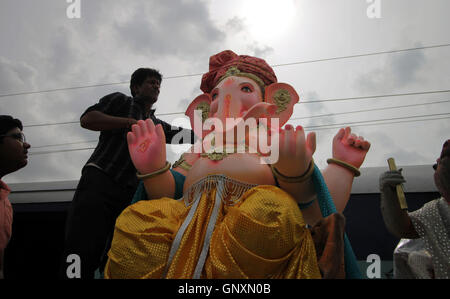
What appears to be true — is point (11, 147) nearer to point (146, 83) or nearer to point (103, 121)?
point (103, 121)

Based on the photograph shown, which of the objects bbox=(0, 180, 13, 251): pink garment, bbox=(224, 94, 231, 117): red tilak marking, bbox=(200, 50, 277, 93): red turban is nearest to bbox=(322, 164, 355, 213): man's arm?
bbox=(224, 94, 231, 117): red tilak marking

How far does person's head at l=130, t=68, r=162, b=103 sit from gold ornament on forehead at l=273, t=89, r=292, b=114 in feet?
3.10

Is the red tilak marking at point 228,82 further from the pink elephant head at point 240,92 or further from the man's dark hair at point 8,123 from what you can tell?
the man's dark hair at point 8,123

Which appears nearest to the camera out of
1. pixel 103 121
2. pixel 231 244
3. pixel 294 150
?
pixel 231 244

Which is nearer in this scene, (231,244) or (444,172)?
(231,244)

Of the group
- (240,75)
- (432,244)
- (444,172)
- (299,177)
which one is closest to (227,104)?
(240,75)

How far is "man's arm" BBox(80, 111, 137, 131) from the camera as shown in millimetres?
2258

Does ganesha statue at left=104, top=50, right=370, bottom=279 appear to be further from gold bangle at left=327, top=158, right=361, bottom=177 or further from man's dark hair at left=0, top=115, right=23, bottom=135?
man's dark hair at left=0, top=115, right=23, bottom=135

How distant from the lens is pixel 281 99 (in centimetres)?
217

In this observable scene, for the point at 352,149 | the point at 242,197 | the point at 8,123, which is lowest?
the point at 242,197

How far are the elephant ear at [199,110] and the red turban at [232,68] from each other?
11 cm

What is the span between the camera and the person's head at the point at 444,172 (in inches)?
68.4

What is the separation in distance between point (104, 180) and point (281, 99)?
1271 mm
